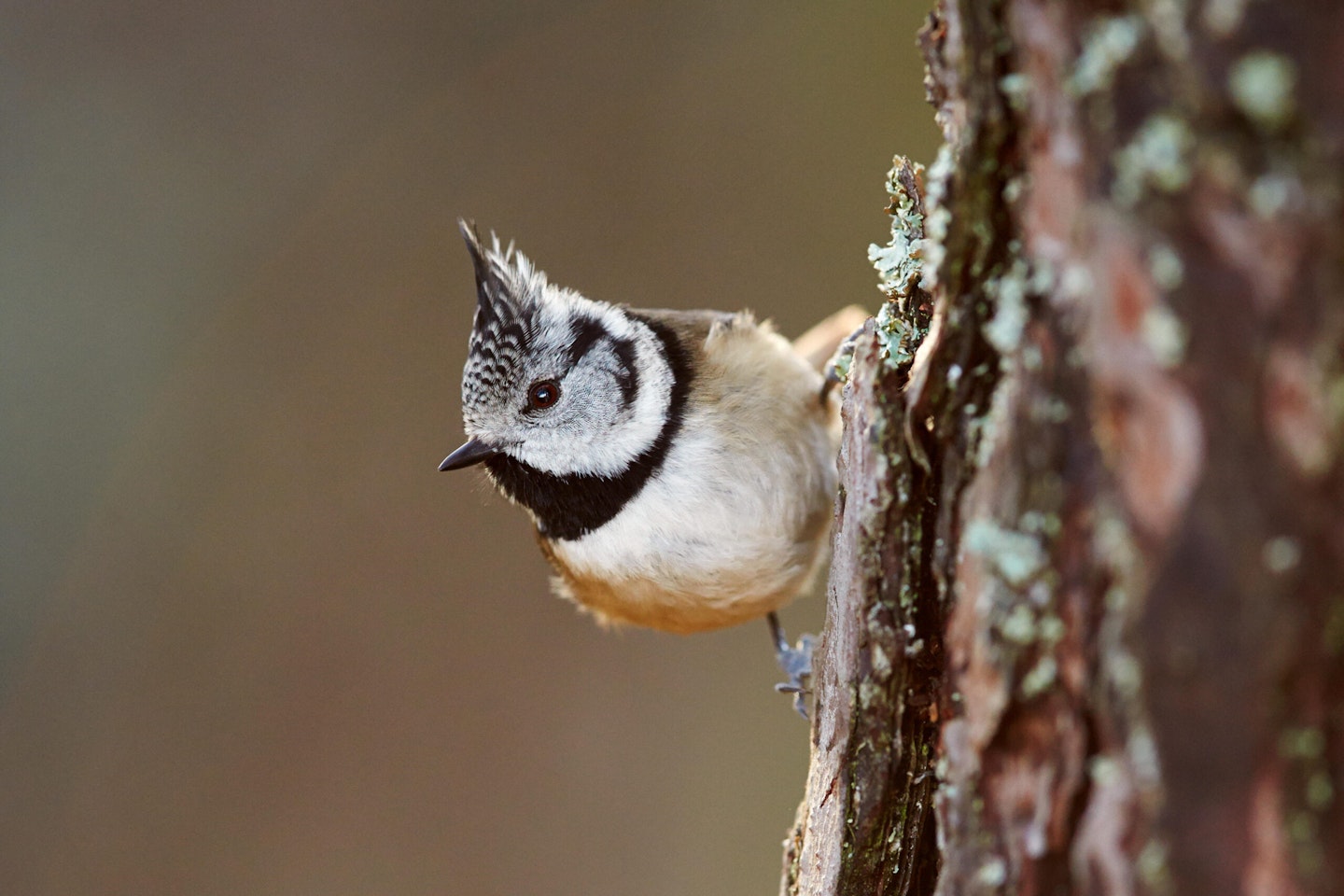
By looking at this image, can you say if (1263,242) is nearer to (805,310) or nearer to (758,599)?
(758,599)

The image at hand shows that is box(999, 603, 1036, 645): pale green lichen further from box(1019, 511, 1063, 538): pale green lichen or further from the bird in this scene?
the bird

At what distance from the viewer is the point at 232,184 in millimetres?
2688

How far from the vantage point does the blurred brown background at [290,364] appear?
2.65 meters

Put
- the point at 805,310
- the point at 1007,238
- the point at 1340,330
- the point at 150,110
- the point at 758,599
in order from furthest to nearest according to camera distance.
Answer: the point at 805,310 → the point at 150,110 → the point at 758,599 → the point at 1007,238 → the point at 1340,330

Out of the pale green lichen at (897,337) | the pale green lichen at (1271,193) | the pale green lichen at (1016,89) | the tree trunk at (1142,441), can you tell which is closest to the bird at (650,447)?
the pale green lichen at (897,337)

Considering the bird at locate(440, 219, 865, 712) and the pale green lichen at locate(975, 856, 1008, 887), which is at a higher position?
the bird at locate(440, 219, 865, 712)

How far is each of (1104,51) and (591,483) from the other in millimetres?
1045

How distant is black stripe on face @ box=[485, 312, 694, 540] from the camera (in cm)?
148

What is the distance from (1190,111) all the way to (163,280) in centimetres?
278

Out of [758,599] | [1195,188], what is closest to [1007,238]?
[1195,188]

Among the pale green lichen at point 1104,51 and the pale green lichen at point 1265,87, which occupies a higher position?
the pale green lichen at point 1104,51

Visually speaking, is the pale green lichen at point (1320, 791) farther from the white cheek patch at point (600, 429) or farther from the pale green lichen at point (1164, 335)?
the white cheek patch at point (600, 429)

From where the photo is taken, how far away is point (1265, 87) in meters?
0.53

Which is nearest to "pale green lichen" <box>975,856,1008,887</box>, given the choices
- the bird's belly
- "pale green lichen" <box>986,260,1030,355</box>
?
"pale green lichen" <box>986,260,1030,355</box>
